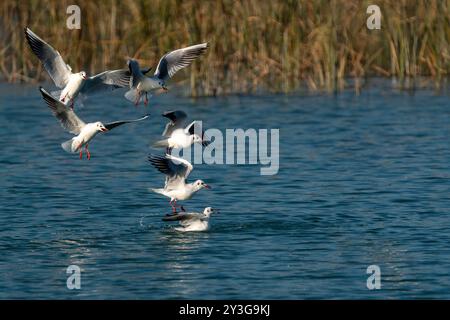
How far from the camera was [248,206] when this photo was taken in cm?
1583

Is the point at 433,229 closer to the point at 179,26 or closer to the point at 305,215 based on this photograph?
the point at 305,215

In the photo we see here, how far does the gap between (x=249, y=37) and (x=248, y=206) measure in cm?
697

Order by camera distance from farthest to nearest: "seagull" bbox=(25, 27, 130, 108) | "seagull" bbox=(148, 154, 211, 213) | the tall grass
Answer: the tall grass
"seagull" bbox=(148, 154, 211, 213)
"seagull" bbox=(25, 27, 130, 108)

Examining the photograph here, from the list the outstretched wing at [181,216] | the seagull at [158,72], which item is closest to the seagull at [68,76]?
Result: the seagull at [158,72]

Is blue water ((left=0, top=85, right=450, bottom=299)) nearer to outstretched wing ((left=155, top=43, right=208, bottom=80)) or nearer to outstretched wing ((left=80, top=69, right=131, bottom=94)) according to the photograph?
outstretched wing ((left=80, top=69, right=131, bottom=94))

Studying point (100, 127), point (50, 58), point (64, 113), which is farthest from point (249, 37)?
point (100, 127)

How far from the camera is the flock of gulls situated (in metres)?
13.4

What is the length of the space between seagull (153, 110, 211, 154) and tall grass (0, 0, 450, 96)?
7.60 meters

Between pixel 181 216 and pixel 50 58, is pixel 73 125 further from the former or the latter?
pixel 181 216

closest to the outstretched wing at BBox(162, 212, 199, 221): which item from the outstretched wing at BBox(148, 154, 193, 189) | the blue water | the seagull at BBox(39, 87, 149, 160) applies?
→ the blue water

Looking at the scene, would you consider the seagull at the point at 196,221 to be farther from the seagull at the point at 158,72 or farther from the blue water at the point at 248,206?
the seagull at the point at 158,72

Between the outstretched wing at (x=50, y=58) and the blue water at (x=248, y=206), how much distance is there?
1720 mm

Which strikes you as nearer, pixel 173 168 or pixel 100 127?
pixel 100 127
